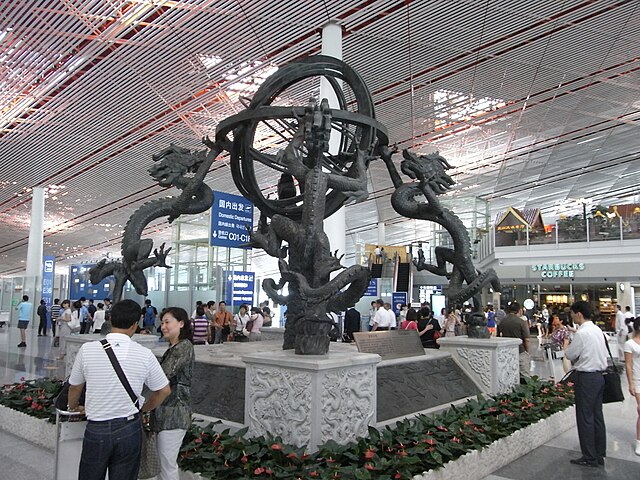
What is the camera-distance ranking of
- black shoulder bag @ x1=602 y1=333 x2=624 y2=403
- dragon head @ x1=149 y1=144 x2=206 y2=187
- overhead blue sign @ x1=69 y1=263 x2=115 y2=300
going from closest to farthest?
1. black shoulder bag @ x1=602 y1=333 x2=624 y2=403
2. dragon head @ x1=149 y1=144 x2=206 y2=187
3. overhead blue sign @ x1=69 y1=263 x2=115 y2=300

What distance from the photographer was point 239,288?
15.4m

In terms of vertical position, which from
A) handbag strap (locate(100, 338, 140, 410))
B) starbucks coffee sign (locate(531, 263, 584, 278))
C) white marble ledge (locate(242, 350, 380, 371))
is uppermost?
starbucks coffee sign (locate(531, 263, 584, 278))

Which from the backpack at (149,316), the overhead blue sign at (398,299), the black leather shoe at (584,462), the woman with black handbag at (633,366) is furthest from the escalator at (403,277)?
the black leather shoe at (584,462)

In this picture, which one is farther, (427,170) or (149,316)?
(149,316)

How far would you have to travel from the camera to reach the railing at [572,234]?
2069cm

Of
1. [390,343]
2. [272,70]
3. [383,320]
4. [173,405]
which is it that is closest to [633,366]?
[390,343]

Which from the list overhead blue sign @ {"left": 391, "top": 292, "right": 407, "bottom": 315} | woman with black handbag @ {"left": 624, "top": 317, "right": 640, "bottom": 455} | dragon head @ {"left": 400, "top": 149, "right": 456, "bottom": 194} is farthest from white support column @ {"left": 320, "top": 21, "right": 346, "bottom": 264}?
overhead blue sign @ {"left": 391, "top": 292, "right": 407, "bottom": 315}

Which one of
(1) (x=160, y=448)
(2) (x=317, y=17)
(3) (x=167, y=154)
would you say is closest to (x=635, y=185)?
(2) (x=317, y=17)

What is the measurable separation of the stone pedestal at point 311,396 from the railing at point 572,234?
64.1 feet

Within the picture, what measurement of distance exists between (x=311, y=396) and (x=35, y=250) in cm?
2237

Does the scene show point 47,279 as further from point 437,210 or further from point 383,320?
point 437,210

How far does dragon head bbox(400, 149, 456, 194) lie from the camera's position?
285 inches

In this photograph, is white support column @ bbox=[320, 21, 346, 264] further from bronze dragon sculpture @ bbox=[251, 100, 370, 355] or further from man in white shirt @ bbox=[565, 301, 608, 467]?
man in white shirt @ bbox=[565, 301, 608, 467]

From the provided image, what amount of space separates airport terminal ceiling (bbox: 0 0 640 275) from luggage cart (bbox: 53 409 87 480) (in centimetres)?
941
